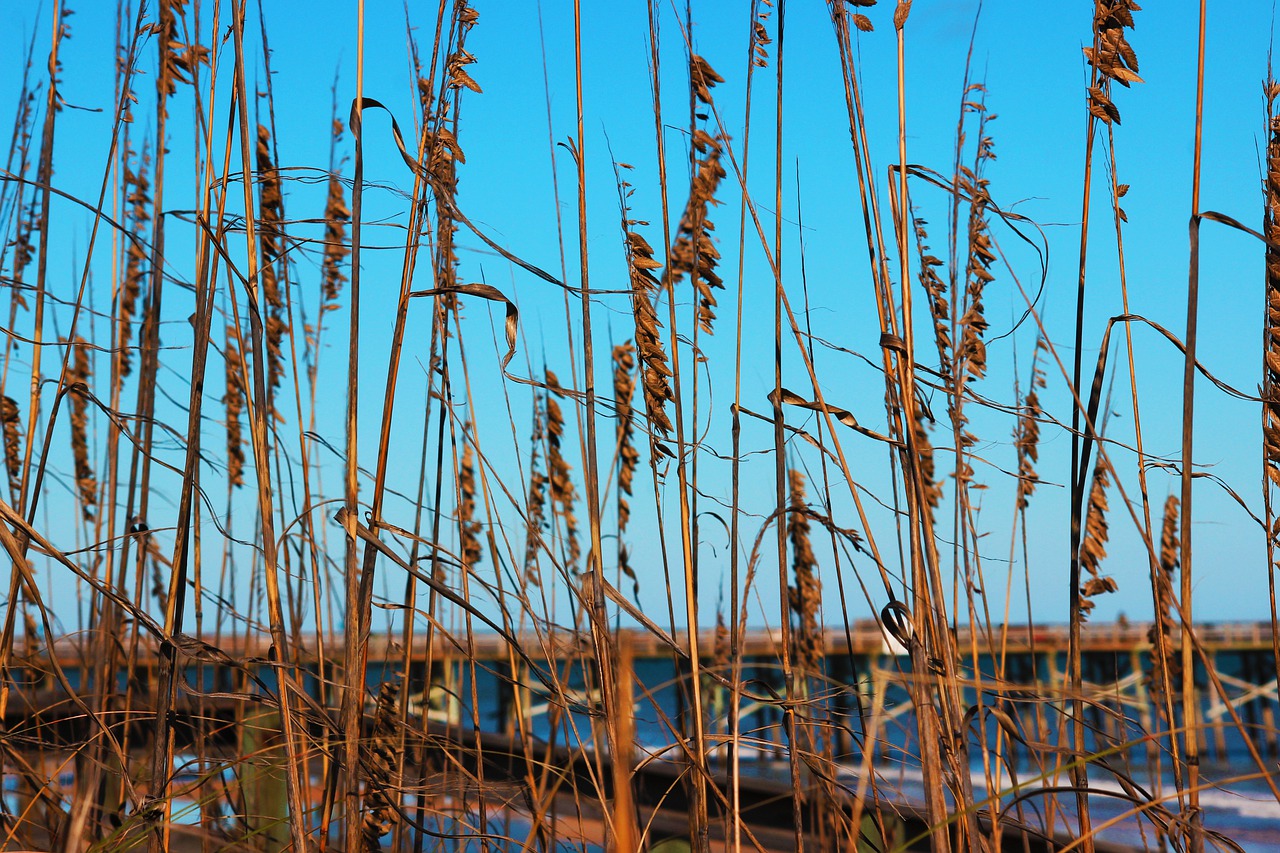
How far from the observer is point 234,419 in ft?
5.34

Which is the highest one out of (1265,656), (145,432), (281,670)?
(145,432)

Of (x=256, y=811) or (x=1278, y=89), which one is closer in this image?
(x=1278, y=89)

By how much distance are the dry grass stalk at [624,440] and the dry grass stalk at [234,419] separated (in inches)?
22.9

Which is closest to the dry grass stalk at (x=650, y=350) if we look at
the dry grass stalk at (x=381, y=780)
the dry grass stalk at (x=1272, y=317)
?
the dry grass stalk at (x=381, y=780)

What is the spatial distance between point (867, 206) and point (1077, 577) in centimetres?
42

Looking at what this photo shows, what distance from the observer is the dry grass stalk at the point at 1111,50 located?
91 cm

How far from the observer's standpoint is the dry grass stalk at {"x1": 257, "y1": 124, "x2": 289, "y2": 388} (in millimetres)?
1005

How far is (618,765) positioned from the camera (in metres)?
0.33

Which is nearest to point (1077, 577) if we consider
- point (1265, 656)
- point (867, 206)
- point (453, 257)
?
point (867, 206)

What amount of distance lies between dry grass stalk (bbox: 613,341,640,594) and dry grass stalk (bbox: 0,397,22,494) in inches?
34.2

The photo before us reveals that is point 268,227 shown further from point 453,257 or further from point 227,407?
point 227,407

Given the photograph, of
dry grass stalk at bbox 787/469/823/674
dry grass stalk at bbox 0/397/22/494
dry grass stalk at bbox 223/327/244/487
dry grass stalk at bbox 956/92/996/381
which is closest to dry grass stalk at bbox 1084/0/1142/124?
dry grass stalk at bbox 956/92/996/381

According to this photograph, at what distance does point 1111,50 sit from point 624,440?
71cm

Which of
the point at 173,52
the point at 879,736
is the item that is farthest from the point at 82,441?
the point at 879,736
